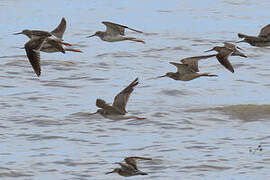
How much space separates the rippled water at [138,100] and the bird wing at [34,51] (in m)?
2.03

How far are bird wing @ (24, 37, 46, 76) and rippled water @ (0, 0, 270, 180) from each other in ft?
6.66

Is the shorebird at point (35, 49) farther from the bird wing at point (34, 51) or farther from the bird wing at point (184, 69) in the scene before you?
the bird wing at point (184, 69)

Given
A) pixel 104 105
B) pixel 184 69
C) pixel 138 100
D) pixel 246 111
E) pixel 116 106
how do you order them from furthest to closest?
pixel 138 100 → pixel 246 111 → pixel 184 69 → pixel 116 106 → pixel 104 105

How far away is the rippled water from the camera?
18547 millimetres

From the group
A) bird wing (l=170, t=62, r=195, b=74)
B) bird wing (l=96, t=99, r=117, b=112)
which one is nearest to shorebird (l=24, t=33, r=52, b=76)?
bird wing (l=96, t=99, r=117, b=112)

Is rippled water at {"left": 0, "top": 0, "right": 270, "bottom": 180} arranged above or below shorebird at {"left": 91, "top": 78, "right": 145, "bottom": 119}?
below

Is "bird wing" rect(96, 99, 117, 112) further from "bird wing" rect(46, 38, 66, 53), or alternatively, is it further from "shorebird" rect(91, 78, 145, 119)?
"bird wing" rect(46, 38, 66, 53)

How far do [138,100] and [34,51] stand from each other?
27.6ft

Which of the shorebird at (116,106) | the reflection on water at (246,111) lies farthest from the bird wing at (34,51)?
the reflection on water at (246,111)

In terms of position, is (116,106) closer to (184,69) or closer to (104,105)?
(104,105)

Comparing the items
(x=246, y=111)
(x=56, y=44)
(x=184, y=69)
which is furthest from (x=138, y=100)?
(x=56, y=44)

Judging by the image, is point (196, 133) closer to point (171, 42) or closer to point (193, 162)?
point (193, 162)

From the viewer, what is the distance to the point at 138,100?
83.5 ft

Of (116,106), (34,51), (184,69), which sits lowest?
(116,106)
